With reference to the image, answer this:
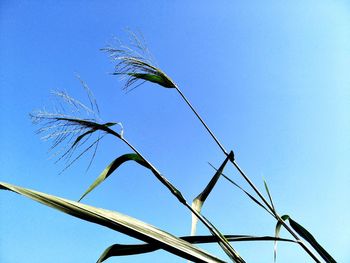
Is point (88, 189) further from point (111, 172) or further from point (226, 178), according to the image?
point (226, 178)

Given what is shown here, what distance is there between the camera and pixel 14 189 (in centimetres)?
64

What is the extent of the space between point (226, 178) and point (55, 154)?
2.10ft

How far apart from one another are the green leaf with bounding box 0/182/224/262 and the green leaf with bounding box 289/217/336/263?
16.4 inches

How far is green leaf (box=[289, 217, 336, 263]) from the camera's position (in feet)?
3.27

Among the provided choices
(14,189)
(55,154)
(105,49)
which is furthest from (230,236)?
(105,49)

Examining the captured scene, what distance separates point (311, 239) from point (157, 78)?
2.62 ft

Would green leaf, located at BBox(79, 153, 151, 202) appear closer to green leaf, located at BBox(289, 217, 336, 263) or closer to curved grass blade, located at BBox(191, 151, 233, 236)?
curved grass blade, located at BBox(191, 151, 233, 236)

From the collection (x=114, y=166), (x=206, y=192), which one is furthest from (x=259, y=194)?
(x=114, y=166)

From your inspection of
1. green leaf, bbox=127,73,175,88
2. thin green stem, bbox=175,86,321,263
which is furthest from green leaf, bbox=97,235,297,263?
green leaf, bbox=127,73,175,88

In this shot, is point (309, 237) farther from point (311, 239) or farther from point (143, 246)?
point (143, 246)

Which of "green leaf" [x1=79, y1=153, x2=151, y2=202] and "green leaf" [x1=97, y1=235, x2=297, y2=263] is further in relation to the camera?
"green leaf" [x1=79, y1=153, x2=151, y2=202]

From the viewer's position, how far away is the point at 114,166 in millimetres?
1219

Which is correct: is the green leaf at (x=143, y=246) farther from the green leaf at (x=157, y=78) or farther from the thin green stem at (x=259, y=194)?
the green leaf at (x=157, y=78)

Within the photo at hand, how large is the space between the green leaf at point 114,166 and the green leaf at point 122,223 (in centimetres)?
36
